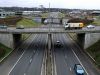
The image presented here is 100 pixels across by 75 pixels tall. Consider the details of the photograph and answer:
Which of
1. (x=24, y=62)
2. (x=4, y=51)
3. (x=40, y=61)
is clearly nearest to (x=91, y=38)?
(x=40, y=61)

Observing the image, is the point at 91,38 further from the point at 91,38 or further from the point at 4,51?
the point at 4,51

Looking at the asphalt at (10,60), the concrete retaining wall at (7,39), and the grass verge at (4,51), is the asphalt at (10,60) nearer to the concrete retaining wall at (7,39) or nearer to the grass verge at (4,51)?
the grass verge at (4,51)

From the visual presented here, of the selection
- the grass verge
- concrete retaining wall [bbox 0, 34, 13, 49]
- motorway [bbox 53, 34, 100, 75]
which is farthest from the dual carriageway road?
concrete retaining wall [bbox 0, 34, 13, 49]

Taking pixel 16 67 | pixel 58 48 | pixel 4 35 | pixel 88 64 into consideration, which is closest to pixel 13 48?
pixel 4 35

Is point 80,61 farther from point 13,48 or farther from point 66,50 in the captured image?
point 13,48

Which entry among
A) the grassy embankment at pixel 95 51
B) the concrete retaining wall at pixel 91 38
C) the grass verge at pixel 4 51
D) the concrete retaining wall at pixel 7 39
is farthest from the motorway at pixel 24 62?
the concrete retaining wall at pixel 91 38

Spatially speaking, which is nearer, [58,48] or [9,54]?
[9,54]

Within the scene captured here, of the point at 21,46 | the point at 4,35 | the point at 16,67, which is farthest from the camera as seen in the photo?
the point at 21,46
